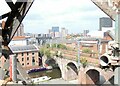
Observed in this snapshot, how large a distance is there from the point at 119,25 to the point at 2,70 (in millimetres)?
606

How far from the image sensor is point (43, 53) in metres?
20.0

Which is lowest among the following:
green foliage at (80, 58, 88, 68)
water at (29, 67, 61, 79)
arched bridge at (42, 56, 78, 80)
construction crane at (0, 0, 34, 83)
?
water at (29, 67, 61, 79)

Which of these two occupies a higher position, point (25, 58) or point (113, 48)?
point (113, 48)

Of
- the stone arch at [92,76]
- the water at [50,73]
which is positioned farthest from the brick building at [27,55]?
the stone arch at [92,76]

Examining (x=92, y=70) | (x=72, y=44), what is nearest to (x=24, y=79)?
(x=92, y=70)

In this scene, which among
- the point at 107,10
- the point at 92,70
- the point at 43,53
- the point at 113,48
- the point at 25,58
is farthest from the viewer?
the point at 43,53

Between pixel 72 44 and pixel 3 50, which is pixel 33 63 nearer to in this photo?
pixel 72 44

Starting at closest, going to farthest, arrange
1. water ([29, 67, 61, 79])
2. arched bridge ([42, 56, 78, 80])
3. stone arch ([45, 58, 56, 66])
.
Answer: arched bridge ([42, 56, 78, 80]) < water ([29, 67, 61, 79]) < stone arch ([45, 58, 56, 66])

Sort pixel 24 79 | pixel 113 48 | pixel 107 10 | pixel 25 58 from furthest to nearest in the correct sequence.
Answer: pixel 25 58
pixel 24 79
pixel 107 10
pixel 113 48

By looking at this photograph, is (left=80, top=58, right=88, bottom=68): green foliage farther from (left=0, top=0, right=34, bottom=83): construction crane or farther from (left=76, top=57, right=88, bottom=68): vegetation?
(left=0, top=0, right=34, bottom=83): construction crane

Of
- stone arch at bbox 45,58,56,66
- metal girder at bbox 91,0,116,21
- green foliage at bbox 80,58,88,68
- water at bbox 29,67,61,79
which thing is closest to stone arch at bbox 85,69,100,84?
green foliage at bbox 80,58,88,68

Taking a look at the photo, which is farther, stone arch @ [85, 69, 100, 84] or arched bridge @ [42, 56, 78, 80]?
arched bridge @ [42, 56, 78, 80]

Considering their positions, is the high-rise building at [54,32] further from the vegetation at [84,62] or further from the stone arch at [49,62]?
the vegetation at [84,62]

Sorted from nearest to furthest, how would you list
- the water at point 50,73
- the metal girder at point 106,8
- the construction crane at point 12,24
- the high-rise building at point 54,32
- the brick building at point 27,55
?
1. the metal girder at point 106,8
2. the construction crane at point 12,24
3. the brick building at point 27,55
4. the water at point 50,73
5. the high-rise building at point 54,32
